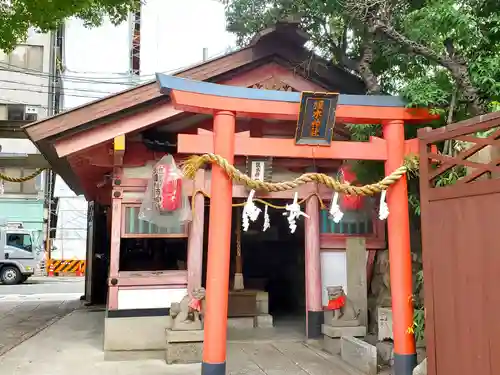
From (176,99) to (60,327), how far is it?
7.05m

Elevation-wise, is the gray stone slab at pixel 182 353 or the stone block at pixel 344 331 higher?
the stone block at pixel 344 331

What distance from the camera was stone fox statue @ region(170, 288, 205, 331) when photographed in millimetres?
7438

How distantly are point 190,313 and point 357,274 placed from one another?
3.26 metres

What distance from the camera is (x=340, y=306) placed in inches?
320

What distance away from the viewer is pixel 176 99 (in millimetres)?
5844

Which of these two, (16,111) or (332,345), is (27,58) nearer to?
(16,111)

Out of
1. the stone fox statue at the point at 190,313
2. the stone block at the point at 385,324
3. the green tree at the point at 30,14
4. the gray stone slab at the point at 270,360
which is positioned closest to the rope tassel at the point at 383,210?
the stone block at the point at 385,324

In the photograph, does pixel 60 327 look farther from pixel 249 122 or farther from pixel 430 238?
pixel 430 238

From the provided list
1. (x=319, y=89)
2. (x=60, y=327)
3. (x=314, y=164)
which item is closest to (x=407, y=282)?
(x=314, y=164)

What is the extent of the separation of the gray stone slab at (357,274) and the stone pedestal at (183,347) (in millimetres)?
3005

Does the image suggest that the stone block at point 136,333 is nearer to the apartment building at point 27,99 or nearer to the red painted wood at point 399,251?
the red painted wood at point 399,251

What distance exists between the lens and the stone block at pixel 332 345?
7.91m

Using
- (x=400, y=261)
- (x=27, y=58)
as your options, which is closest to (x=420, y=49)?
(x=400, y=261)

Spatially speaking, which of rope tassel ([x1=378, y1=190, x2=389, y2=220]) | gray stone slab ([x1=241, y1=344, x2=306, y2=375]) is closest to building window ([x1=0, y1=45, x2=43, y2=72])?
gray stone slab ([x1=241, y1=344, x2=306, y2=375])
